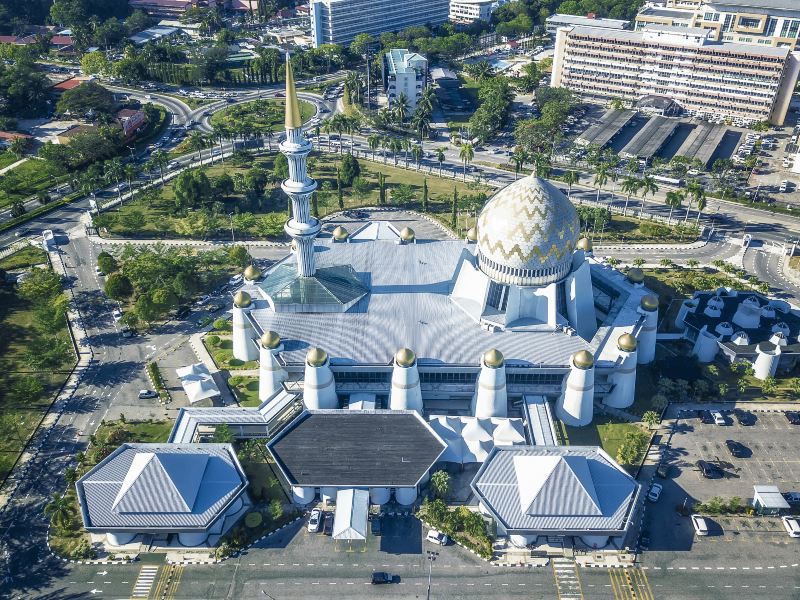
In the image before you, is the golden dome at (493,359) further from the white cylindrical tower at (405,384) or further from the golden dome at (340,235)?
the golden dome at (340,235)

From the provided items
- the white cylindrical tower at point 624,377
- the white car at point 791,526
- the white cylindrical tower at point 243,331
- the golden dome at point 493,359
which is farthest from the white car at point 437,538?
the white cylindrical tower at point 243,331

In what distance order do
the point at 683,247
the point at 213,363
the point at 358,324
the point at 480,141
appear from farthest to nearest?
the point at 480,141 → the point at 683,247 → the point at 213,363 → the point at 358,324

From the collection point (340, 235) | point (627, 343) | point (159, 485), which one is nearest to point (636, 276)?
point (627, 343)

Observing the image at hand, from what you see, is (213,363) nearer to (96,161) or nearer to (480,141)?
(96,161)

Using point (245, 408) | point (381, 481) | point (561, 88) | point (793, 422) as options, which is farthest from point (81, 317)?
point (561, 88)

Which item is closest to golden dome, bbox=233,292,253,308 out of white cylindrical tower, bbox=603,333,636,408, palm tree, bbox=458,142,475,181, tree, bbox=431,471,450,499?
tree, bbox=431,471,450,499

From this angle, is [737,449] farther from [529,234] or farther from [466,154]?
[466,154]
